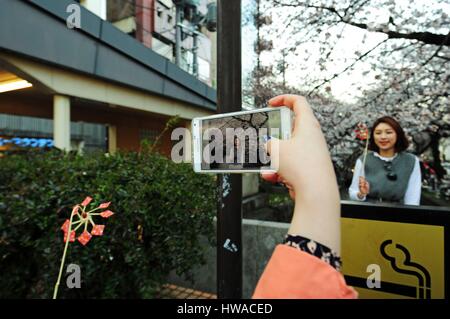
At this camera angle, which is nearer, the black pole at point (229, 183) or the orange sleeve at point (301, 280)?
the orange sleeve at point (301, 280)

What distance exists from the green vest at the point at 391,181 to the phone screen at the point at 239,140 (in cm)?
178

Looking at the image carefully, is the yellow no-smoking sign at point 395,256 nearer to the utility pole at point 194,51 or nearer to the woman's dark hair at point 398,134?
the woman's dark hair at point 398,134

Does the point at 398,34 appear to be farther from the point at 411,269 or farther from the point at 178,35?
the point at 178,35

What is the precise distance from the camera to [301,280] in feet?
2.06

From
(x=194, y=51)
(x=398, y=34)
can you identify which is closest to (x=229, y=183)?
(x=398, y=34)

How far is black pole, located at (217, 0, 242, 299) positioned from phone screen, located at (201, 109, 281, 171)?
30 cm

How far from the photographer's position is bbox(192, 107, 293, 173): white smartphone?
111cm

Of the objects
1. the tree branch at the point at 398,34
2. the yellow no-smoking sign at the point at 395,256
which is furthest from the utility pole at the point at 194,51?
the yellow no-smoking sign at the point at 395,256

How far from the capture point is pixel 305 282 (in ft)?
2.05

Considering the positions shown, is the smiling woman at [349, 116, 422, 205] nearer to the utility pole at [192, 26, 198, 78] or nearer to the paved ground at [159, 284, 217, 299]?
the paved ground at [159, 284, 217, 299]

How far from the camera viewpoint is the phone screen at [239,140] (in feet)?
3.70

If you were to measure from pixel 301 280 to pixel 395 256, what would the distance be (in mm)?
1134

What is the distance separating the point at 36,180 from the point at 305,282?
108 inches
